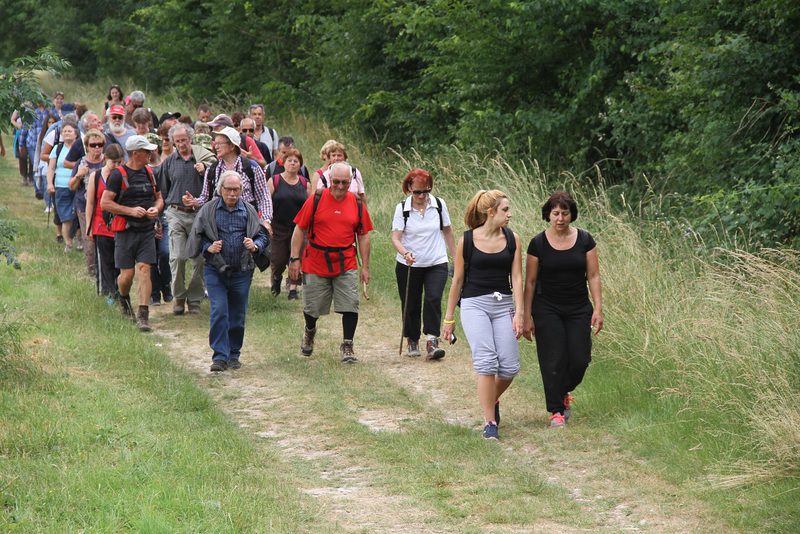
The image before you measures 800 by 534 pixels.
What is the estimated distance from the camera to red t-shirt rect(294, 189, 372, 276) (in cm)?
854

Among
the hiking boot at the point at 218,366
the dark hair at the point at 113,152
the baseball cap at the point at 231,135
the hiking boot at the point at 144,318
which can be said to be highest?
the baseball cap at the point at 231,135

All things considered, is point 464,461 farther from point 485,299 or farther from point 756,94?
point 756,94

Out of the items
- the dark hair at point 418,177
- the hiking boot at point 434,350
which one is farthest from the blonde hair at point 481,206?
the hiking boot at point 434,350

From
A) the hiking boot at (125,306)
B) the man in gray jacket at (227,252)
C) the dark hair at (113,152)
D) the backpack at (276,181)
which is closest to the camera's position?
the man in gray jacket at (227,252)

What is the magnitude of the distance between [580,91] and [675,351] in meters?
6.57

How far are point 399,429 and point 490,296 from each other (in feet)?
4.02

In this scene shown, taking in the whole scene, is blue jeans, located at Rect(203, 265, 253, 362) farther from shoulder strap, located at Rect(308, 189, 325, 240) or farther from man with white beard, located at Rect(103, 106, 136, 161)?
man with white beard, located at Rect(103, 106, 136, 161)

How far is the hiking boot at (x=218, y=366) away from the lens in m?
8.38

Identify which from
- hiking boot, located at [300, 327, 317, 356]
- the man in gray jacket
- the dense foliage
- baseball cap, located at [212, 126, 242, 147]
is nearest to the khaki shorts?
hiking boot, located at [300, 327, 317, 356]

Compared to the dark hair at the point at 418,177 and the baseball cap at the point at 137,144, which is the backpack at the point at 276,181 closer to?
the baseball cap at the point at 137,144

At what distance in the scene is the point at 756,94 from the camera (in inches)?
388

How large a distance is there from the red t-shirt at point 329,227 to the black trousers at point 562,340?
2.48 m

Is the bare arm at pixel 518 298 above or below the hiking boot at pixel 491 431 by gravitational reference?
above

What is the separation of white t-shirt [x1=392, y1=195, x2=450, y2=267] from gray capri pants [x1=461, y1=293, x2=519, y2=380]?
7.31ft
